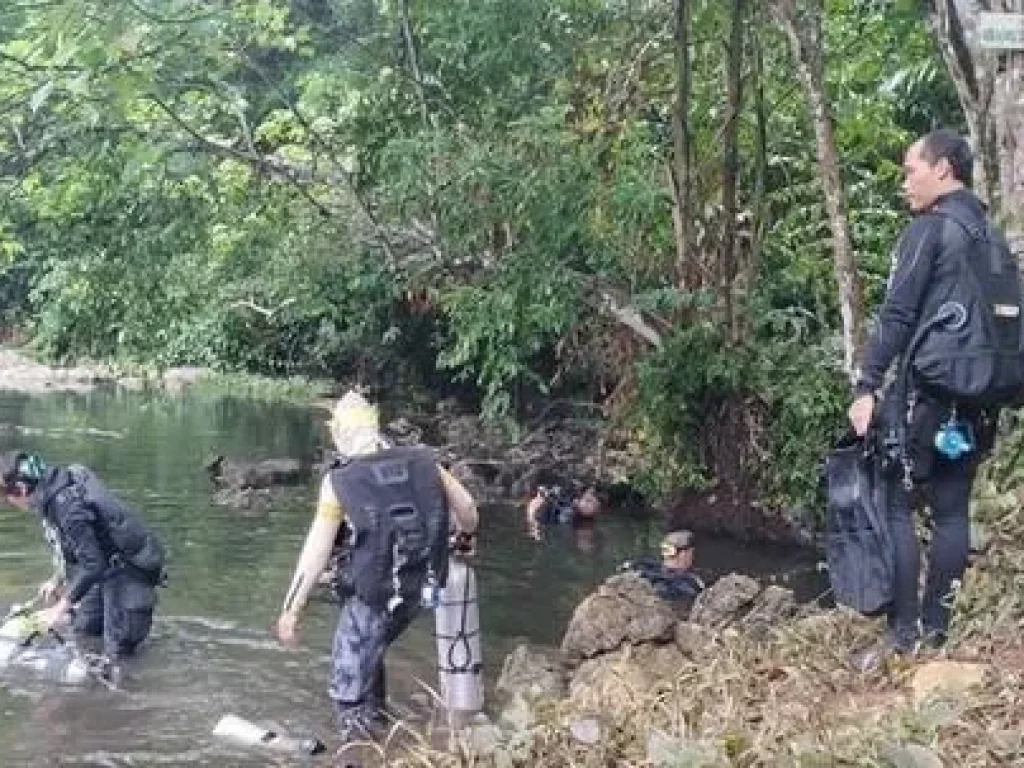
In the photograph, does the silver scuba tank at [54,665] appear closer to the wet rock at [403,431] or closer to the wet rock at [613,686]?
the wet rock at [613,686]

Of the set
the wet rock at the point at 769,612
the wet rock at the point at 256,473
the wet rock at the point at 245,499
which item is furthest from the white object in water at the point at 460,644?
the wet rock at the point at 256,473

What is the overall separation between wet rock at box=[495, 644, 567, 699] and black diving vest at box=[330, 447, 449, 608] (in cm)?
142

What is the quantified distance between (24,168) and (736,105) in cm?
596

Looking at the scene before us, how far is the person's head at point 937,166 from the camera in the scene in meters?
5.63

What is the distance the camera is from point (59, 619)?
8922 mm

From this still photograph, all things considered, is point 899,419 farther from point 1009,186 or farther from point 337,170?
point 337,170

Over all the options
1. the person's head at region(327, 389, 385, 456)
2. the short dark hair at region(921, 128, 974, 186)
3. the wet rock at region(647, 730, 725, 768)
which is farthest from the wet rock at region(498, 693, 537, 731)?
the short dark hair at region(921, 128, 974, 186)

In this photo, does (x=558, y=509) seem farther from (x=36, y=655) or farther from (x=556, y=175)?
(x=36, y=655)

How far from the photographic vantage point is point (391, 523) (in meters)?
7.00

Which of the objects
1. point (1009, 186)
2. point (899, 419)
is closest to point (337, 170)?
point (1009, 186)

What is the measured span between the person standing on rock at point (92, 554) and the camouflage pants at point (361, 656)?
2030 mm

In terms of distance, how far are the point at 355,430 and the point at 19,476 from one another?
2459 millimetres

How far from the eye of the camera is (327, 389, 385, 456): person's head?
7180mm

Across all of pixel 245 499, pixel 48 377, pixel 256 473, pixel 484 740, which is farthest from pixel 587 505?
pixel 48 377
